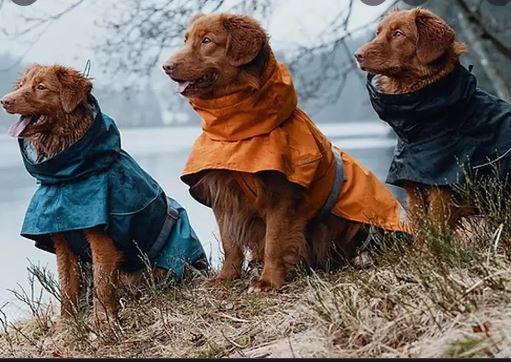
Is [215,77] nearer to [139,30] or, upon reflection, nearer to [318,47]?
[139,30]

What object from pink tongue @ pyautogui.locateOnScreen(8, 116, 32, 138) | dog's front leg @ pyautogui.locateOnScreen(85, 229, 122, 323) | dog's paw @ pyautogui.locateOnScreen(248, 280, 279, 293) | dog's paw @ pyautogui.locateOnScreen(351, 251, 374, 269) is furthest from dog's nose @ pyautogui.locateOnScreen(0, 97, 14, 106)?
dog's paw @ pyautogui.locateOnScreen(351, 251, 374, 269)

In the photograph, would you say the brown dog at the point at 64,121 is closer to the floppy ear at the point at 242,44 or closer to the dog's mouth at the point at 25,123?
the dog's mouth at the point at 25,123

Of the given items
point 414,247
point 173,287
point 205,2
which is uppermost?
point 205,2

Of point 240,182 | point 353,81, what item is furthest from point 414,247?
point 353,81

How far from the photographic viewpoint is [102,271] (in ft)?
15.2

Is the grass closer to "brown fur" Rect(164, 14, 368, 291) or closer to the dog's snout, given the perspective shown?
"brown fur" Rect(164, 14, 368, 291)

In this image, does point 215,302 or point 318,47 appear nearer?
point 215,302

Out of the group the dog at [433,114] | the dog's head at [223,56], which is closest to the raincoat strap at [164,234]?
the dog's head at [223,56]

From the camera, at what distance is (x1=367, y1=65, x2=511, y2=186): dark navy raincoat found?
186 inches

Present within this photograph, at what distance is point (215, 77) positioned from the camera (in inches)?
187

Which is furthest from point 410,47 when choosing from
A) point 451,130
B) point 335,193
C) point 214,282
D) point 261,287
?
point 214,282

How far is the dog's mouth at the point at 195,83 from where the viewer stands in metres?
4.70

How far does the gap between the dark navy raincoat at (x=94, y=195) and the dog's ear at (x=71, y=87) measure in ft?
0.42

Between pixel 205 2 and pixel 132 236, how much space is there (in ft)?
8.03
